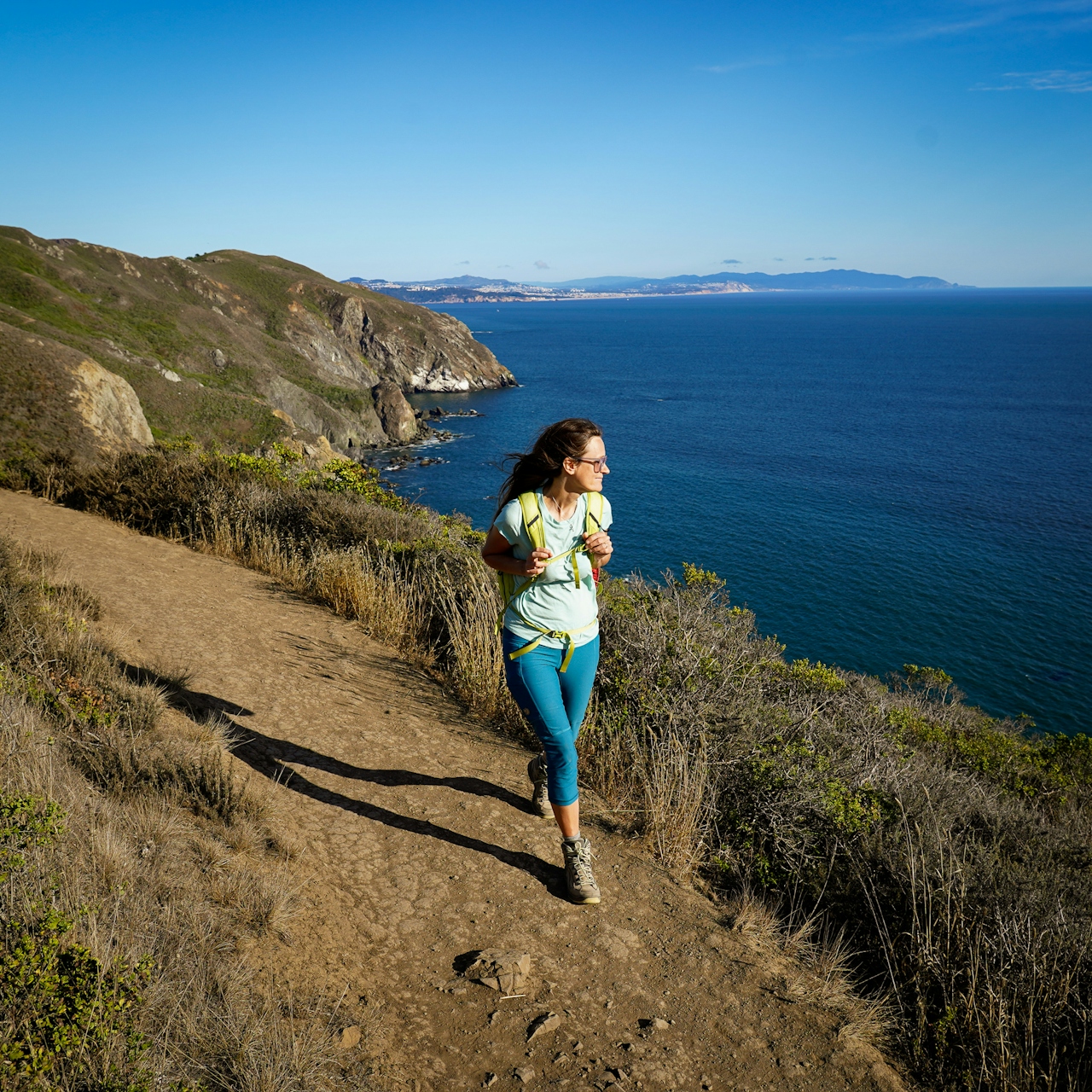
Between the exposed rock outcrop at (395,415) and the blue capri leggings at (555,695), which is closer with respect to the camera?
the blue capri leggings at (555,695)

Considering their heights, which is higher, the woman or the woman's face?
the woman's face

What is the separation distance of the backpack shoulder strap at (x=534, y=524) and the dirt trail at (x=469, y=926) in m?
1.56

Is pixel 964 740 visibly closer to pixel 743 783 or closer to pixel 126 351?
pixel 743 783

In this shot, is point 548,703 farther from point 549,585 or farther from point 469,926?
point 469,926

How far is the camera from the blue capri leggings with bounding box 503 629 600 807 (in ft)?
9.78

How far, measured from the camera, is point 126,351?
110 ft

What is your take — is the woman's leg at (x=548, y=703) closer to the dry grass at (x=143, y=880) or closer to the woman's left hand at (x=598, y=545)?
the woman's left hand at (x=598, y=545)

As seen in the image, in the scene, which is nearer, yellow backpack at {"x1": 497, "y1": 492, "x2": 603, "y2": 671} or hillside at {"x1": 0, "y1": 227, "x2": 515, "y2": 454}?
yellow backpack at {"x1": 497, "y1": 492, "x2": 603, "y2": 671}

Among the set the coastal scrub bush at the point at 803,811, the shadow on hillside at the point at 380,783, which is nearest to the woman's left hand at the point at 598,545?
the coastal scrub bush at the point at 803,811

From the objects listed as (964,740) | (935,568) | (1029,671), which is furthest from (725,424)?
(964,740)

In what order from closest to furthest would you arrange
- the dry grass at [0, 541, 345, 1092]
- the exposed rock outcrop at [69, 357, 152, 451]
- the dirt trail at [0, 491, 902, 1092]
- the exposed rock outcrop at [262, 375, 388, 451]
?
the dry grass at [0, 541, 345, 1092] < the dirt trail at [0, 491, 902, 1092] < the exposed rock outcrop at [69, 357, 152, 451] < the exposed rock outcrop at [262, 375, 388, 451]

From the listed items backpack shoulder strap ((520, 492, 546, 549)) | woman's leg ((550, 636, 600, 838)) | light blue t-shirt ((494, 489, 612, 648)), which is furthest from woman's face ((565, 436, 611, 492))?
woman's leg ((550, 636, 600, 838))

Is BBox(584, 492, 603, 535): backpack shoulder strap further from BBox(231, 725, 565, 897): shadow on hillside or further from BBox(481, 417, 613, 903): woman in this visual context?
BBox(231, 725, 565, 897): shadow on hillside

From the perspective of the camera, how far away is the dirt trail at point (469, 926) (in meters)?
2.41
